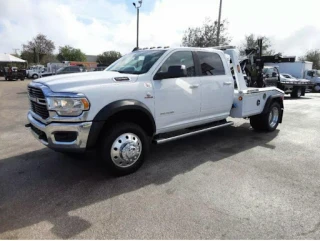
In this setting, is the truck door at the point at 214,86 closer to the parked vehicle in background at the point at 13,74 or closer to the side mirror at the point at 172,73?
the side mirror at the point at 172,73

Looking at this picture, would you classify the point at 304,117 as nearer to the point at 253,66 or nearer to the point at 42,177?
the point at 253,66

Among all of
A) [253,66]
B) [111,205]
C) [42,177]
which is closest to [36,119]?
[42,177]

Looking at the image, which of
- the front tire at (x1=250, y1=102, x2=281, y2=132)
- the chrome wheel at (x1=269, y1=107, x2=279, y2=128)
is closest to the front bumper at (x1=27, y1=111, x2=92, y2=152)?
the front tire at (x1=250, y1=102, x2=281, y2=132)

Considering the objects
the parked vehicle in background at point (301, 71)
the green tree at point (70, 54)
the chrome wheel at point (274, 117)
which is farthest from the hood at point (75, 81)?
the green tree at point (70, 54)

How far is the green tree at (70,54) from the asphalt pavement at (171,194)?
298ft

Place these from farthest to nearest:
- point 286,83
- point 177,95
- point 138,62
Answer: point 286,83
point 138,62
point 177,95

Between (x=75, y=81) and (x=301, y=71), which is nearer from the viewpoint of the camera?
→ (x=75, y=81)

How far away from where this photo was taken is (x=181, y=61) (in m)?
4.71

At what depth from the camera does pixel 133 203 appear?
10.7 feet

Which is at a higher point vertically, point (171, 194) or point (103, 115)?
point (103, 115)

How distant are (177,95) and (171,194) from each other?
176 centimetres

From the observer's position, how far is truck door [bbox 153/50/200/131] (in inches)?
169

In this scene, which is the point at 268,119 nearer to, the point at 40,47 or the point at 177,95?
the point at 177,95

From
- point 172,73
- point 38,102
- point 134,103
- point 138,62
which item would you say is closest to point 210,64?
point 172,73
